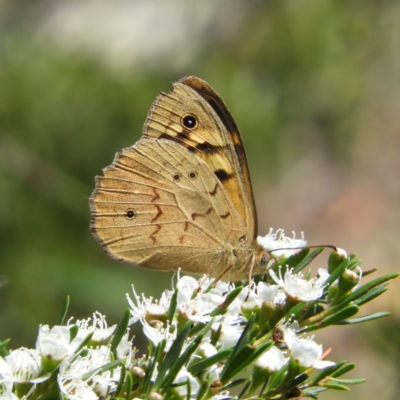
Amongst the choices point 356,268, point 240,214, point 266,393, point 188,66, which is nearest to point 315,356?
point 266,393

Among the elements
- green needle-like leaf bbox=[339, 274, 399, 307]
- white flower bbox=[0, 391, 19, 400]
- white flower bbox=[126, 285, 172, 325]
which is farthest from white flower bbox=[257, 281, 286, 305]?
white flower bbox=[0, 391, 19, 400]

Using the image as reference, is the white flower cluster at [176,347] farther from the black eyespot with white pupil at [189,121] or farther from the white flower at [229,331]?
the black eyespot with white pupil at [189,121]

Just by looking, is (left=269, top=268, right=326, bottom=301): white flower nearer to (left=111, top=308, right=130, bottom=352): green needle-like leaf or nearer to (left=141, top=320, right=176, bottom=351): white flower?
(left=141, top=320, right=176, bottom=351): white flower

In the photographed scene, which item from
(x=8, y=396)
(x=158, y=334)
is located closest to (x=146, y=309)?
(x=158, y=334)

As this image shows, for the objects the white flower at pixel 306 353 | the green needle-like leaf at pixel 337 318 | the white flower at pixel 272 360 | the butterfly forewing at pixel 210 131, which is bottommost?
the white flower at pixel 272 360

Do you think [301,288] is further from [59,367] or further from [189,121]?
[189,121]

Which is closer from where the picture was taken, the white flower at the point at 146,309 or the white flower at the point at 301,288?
the white flower at the point at 301,288

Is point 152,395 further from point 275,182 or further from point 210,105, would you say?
point 275,182

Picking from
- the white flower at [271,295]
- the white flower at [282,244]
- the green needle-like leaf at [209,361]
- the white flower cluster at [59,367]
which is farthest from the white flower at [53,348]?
the white flower at [282,244]
